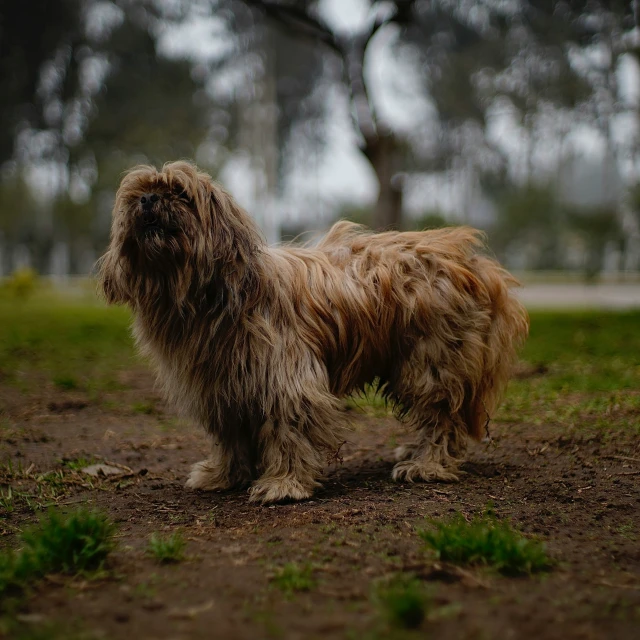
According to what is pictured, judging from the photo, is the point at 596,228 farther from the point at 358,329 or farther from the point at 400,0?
the point at 358,329

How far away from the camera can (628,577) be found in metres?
3.41

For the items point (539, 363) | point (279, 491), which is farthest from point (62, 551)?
point (539, 363)

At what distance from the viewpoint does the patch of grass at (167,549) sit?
3.66m

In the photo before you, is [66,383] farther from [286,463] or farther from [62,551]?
[62,551]

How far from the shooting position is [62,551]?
11.6ft

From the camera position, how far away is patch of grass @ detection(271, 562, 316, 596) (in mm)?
3281

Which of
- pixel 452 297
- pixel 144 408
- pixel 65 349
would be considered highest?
pixel 452 297

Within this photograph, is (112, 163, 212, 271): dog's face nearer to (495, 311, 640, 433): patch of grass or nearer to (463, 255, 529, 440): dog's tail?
(463, 255, 529, 440): dog's tail

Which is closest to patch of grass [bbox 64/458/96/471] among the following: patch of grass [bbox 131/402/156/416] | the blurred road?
patch of grass [bbox 131/402/156/416]

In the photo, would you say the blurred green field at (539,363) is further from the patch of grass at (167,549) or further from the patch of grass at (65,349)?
the patch of grass at (167,549)

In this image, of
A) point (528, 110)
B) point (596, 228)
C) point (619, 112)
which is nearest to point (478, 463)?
point (596, 228)

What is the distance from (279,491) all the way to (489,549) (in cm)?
171

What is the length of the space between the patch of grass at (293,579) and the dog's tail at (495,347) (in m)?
2.44

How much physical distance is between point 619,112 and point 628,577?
1429 inches
